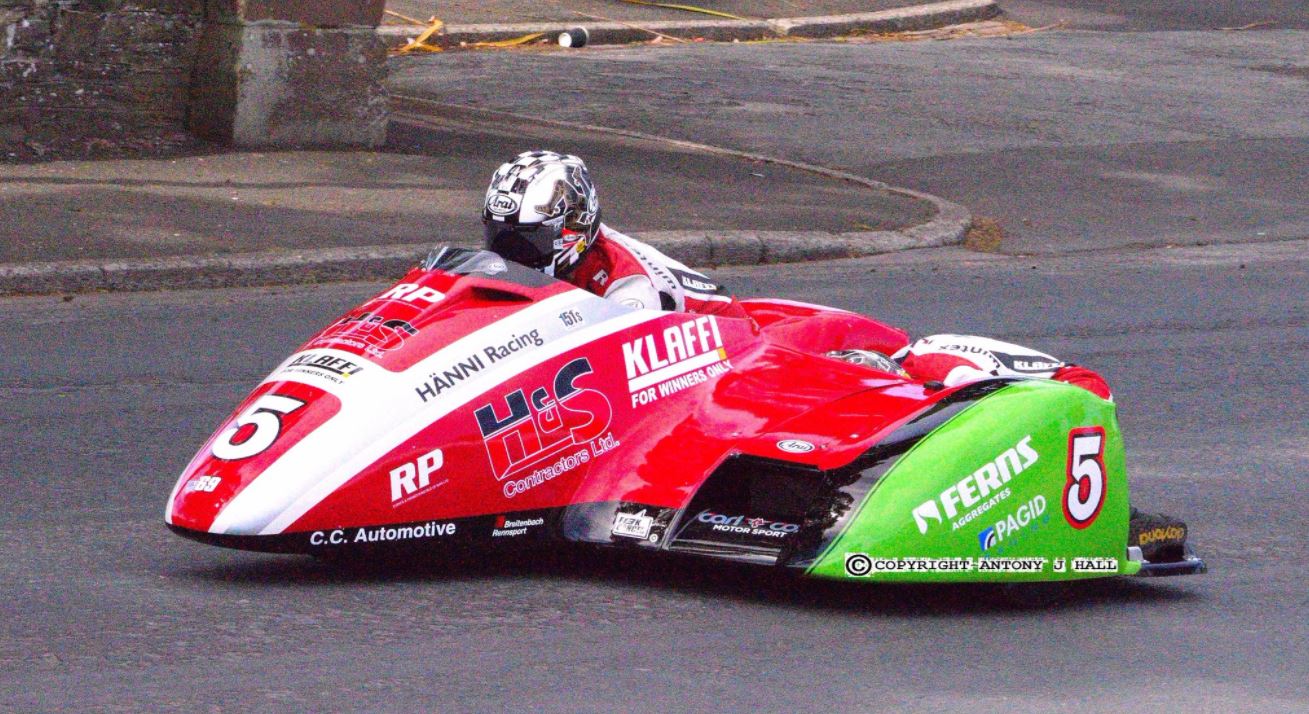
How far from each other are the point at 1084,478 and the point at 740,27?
17.6 m

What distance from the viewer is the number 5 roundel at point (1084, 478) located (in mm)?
5242

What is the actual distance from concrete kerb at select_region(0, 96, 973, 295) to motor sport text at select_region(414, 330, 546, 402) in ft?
16.8

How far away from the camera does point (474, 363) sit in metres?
5.20

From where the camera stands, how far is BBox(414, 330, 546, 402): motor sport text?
5.12 metres

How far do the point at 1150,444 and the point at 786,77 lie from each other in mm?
11615

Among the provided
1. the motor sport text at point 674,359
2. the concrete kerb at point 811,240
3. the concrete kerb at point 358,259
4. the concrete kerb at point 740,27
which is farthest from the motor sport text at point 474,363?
the concrete kerb at point 740,27

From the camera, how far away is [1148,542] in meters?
5.51

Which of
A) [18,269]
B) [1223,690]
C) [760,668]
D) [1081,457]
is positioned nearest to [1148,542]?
[1081,457]

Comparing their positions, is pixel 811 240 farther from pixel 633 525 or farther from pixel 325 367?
pixel 325 367

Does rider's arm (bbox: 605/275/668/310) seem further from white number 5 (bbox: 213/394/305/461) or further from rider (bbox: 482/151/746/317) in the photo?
white number 5 (bbox: 213/394/305/461)

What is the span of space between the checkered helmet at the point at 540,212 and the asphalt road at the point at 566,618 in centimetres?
94

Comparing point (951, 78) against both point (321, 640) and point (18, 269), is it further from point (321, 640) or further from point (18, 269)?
point (321, 640)

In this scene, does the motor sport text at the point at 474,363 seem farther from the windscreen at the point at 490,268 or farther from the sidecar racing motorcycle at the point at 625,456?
the windscreen at the point at 490,268

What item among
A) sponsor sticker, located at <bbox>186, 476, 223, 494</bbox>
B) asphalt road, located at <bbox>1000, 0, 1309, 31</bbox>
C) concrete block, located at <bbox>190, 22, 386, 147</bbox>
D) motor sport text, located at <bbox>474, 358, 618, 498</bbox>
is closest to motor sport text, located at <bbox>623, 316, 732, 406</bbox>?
motor sport text, located at <bbox>474, 358, 618, 498</bbox>
